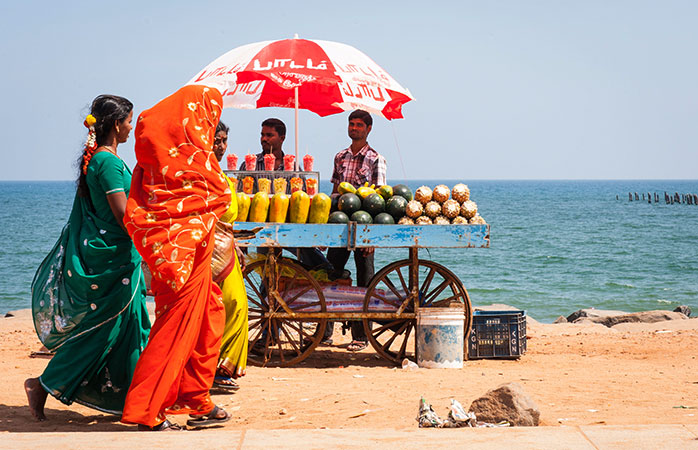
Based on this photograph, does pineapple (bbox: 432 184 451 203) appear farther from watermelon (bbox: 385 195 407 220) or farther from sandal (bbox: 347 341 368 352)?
sandal (bbox: 347 341 368 352)

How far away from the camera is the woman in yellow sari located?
557cm

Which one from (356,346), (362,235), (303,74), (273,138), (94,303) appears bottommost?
(356,346)

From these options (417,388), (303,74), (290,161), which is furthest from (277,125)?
(417,388)

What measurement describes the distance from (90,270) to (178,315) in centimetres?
71

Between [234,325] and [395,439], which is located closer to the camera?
[395,439]

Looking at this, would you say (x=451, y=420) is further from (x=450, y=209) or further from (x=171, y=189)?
(x=450, y=209)

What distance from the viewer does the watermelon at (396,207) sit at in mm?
6953

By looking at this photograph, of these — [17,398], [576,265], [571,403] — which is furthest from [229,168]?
[576,265]

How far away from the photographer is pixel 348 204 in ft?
22.6

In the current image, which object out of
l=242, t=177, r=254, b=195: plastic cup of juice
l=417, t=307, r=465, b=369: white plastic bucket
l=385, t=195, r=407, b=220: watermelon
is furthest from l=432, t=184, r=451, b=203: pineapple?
l=242, t=177, r=254, b=195: plastic cup of juice

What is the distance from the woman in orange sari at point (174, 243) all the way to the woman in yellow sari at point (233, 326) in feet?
3.49

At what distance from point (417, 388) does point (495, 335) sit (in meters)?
1.74

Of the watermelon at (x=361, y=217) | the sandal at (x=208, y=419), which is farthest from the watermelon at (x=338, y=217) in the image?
the sandal at (x=208, y=419)

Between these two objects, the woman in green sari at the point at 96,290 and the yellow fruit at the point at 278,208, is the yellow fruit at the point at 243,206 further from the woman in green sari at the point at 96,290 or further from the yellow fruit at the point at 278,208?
the woman in green sari at the point at 96,290
